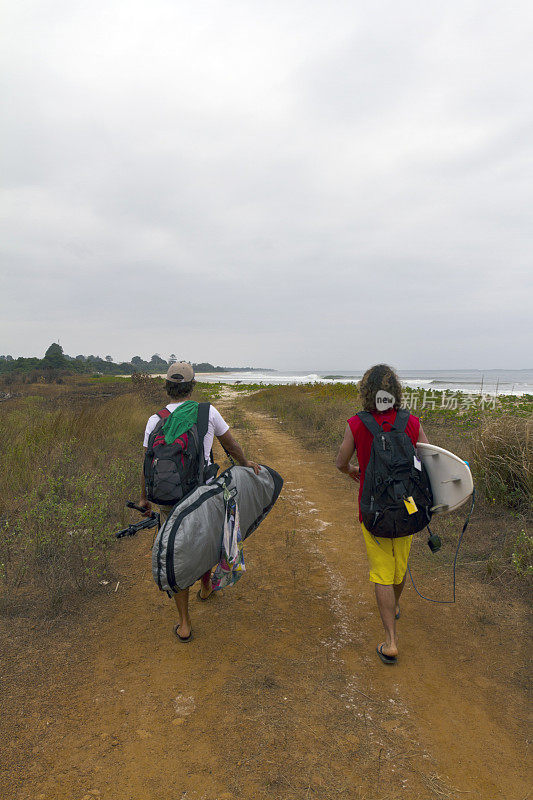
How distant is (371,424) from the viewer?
110 inches

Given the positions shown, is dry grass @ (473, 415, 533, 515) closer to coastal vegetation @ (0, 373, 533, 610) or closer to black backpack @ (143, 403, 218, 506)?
coastal vegetation @ (0, 373, 533, 610)

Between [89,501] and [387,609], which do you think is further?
[89,501]

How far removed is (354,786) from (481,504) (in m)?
4.16

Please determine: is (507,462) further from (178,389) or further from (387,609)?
(178,389)

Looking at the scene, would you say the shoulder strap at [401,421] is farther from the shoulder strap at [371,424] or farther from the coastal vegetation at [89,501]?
the coastal vegetation at [89,501]

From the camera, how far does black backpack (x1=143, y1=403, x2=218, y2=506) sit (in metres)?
2.88

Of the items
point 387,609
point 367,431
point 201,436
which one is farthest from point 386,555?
point 201,436

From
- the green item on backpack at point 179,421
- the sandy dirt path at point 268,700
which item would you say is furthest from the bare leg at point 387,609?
the green item on backpack at point 179,421

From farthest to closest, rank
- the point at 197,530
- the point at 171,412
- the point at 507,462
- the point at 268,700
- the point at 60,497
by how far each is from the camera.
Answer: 1. the point at 60,497
2. the point at 507,462
3. the point at 171,412
4. the point at 197,530
5. the point at 268,700

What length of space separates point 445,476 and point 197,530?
66.5 inches

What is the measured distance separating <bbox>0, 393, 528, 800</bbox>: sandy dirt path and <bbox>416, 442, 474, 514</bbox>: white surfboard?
1.09m

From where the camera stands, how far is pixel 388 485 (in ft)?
8.94

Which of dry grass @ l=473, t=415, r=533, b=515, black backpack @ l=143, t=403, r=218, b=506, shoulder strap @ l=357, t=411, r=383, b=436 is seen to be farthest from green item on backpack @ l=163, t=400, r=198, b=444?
dry grass @ l=473, t=415, r=533, b=515

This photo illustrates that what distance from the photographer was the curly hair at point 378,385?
9.41ft
